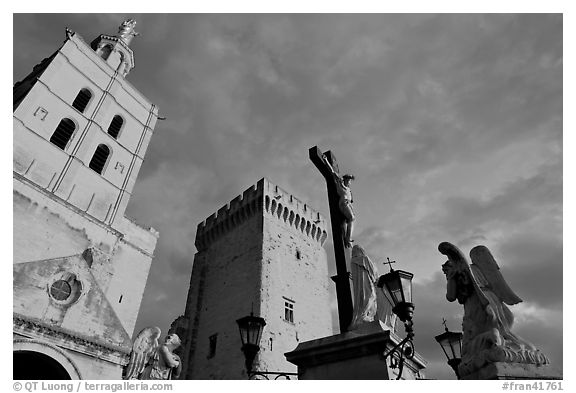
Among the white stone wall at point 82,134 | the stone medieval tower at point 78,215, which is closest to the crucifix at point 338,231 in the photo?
the stone medieval tower at point 78,215

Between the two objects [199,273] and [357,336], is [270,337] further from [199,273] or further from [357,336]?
[357,336]

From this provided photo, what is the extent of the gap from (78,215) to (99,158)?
4770mm

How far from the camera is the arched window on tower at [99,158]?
2147 centimetres

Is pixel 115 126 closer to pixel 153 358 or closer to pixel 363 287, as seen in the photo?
pixel 153 358

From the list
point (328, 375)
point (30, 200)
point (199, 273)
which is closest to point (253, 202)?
point (199, 273)

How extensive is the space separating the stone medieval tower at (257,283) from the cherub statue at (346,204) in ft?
45.2

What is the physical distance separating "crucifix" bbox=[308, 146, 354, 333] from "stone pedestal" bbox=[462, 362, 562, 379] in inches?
89.2

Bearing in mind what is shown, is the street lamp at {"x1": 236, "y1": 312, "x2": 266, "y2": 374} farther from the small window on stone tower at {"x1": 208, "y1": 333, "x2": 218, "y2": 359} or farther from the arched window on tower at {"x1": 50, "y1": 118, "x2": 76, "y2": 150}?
the arched window on tower at {"x1": 50, "y1": 118, "x2": 76, "y2": 150}

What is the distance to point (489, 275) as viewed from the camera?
4922 millimetres

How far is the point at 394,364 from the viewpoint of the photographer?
15.9 ft

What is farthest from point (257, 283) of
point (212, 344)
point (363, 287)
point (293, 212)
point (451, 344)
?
point (363, 287)
